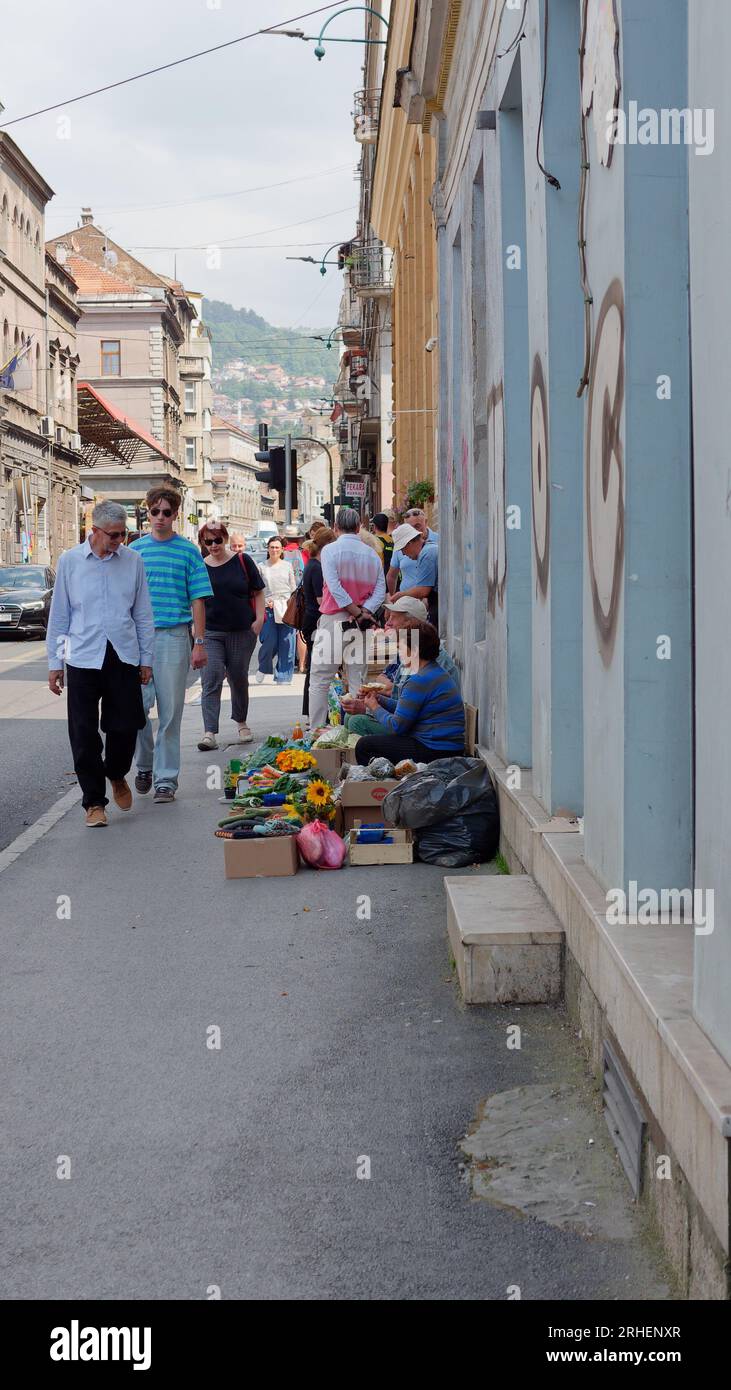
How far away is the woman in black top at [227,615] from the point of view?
12352 mm

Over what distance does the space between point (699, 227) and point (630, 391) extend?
1.06m

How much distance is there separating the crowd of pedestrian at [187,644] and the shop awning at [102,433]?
2276 inches

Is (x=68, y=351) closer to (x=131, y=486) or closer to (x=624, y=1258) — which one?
(x=131, y=486)

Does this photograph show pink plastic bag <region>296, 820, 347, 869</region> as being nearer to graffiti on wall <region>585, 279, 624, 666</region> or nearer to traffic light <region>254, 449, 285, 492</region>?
graffiti on wall <region>585, 279, 624, 666</region>

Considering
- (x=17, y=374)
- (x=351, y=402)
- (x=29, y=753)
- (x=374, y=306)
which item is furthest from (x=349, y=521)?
(x=351, y=402)

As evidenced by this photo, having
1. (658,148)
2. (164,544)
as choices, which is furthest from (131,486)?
(658,148)

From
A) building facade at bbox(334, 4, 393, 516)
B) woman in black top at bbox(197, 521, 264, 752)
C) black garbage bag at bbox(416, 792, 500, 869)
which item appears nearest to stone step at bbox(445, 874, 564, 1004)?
black garbage bag at bbox(416, 792, 500, 869)

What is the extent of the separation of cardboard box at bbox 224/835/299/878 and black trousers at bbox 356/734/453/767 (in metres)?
1.25

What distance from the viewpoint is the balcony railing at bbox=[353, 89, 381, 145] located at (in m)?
40.0

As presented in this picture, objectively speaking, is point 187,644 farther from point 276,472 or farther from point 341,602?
point 276,472

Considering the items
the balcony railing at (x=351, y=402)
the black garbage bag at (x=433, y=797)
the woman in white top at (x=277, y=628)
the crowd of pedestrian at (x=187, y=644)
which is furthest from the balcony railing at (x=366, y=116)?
the black garbage bag at (x=433, y=797)

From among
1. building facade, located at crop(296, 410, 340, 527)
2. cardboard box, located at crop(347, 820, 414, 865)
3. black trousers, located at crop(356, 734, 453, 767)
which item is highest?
building facade, located at crop(296, 410, 340, 527)

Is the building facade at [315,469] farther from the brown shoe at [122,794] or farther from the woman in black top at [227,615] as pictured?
the brown shoe at [122,794]
